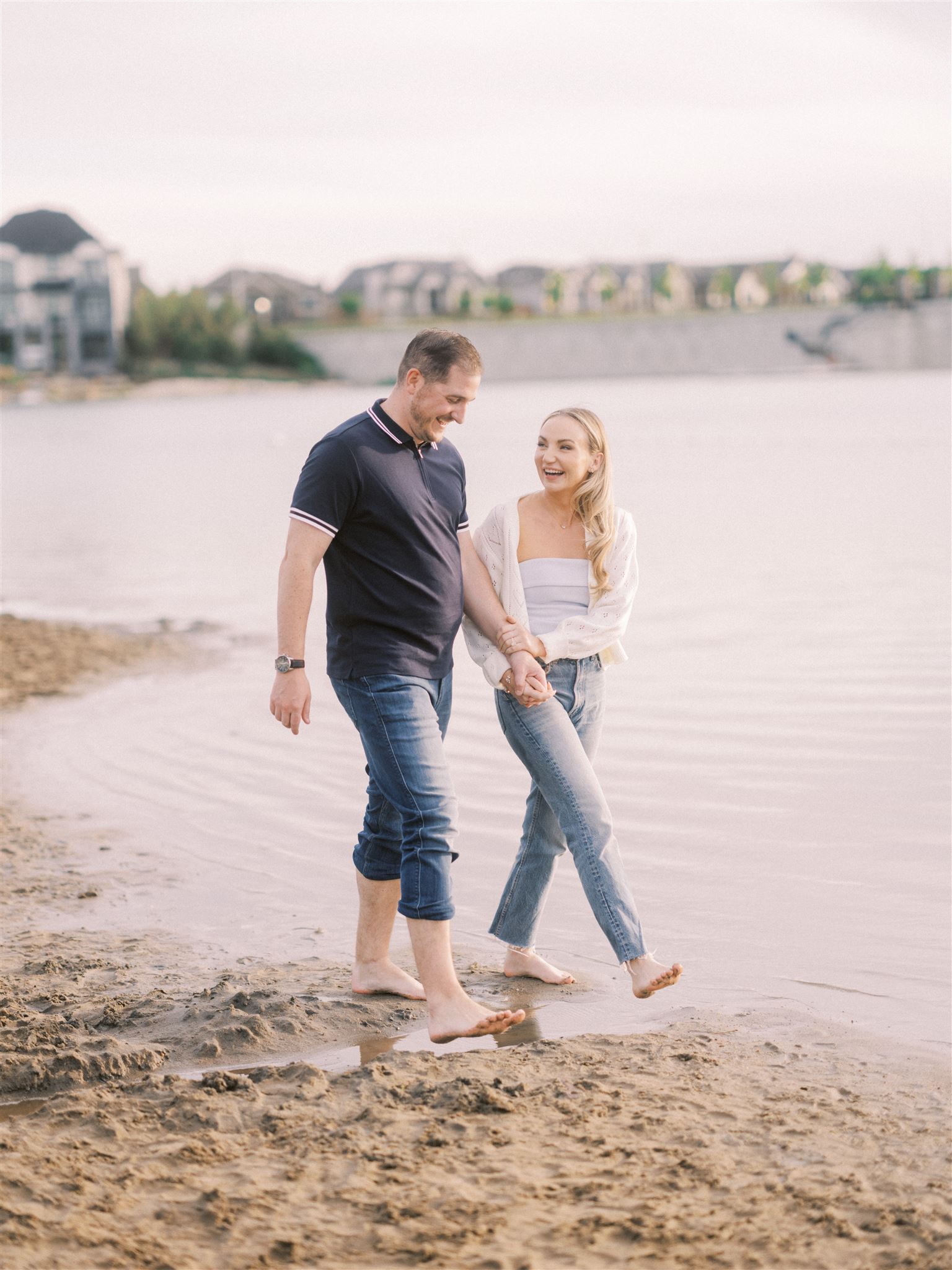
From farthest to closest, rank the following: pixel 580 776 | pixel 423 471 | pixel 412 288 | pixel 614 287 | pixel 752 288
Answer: pixel 752 288 < pixel 614 287 < pixel 412 288 < pixel 580 776 < pixel 423 471

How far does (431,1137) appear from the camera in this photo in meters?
3.44

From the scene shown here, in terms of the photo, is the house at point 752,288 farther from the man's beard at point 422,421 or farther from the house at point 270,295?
the man's beard at point 422,421

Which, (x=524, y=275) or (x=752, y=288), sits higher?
(x=524, y=275)

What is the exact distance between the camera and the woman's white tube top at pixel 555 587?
4.55 metres

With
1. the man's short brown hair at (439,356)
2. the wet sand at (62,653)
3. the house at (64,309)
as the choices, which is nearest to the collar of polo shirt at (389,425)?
the man's short brown hair at (439,356)

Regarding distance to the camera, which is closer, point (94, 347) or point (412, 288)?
point (94, 347)

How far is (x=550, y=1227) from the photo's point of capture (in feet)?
9.97

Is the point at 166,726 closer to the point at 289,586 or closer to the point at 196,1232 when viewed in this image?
the point at 289,586

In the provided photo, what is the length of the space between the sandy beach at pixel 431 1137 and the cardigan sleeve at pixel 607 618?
1.18 metres

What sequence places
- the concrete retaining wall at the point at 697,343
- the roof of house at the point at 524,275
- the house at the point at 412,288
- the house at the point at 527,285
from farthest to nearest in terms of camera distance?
the roof of house at the point at 524,275 < the house at the point at 527,285 < the house at the point at 412,288 < the concrete retaining wall at the point at 697,343

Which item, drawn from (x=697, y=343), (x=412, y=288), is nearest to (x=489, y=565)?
(x=697, y=343)

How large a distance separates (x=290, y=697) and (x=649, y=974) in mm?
1366

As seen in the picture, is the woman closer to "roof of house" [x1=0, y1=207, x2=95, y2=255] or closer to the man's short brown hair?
the man's short brown hair

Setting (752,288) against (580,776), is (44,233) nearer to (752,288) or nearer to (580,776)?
(752,288)
